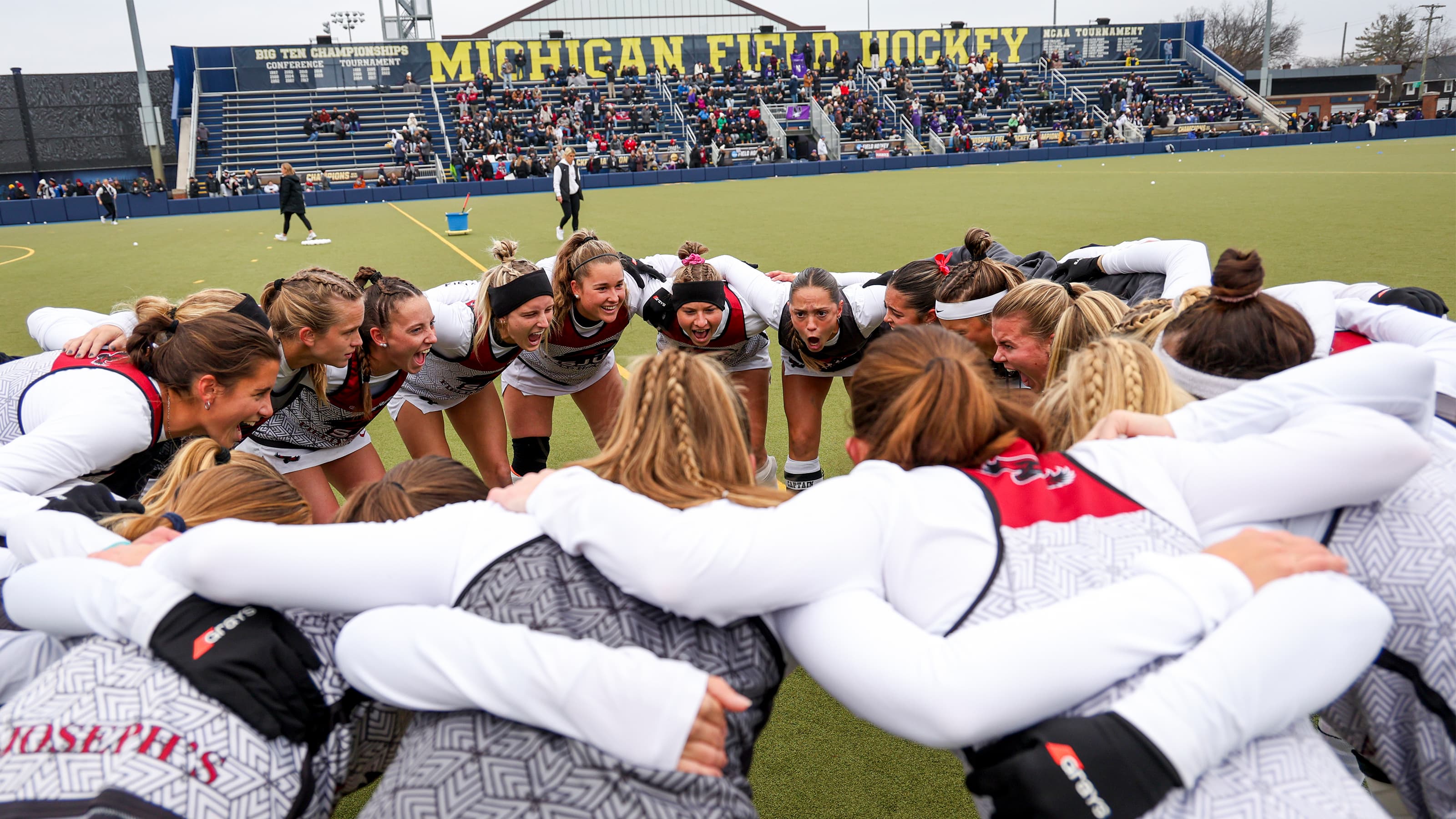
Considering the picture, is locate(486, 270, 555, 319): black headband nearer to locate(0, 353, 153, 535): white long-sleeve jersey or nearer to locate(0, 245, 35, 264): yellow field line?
locate(0, 353, 153, 535): white long-sleeve jersey

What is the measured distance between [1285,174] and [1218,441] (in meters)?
22.1

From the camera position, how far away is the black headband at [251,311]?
3396mm

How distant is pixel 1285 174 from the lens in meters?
20.2

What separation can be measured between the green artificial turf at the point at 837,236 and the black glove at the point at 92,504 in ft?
3.49

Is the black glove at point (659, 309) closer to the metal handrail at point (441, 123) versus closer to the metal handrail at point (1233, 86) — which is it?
the metal handrail at point (441, 123)

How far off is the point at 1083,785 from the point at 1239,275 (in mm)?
1524

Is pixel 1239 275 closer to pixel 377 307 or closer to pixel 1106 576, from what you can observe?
pixel 1106 576

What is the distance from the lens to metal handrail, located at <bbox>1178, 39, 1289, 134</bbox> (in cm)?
3844

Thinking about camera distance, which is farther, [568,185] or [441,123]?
[441,123]

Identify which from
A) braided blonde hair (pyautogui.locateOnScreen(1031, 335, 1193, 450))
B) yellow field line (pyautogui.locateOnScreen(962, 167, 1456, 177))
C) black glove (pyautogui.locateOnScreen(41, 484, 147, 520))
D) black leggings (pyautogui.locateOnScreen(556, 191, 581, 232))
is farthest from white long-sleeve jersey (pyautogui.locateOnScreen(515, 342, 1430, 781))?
yellow field line (pyautogui.locateOnScreen(962, 167, 1456, 177))

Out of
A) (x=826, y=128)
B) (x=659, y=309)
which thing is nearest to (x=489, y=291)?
(x=659, y=309)

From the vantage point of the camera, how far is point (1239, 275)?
234 cm

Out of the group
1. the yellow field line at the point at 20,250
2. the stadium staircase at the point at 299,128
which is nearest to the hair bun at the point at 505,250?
the yellow field line at the point at 20,250

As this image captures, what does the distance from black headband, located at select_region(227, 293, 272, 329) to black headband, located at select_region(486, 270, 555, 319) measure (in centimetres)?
118
